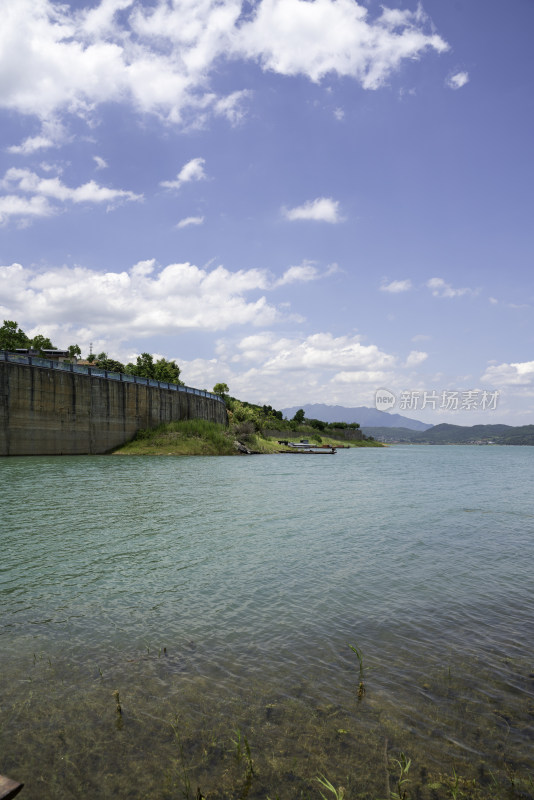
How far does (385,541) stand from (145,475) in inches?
899

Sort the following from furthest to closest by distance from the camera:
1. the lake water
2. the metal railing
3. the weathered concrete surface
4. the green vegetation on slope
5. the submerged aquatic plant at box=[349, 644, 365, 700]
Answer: the green vegetation on slope < the metal railing < the weathered concrete surface < the submerged aquatic plant at box=[349, 644, 365, 700] < the lake water

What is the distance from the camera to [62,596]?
29.0ft

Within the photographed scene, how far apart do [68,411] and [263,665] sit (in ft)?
162

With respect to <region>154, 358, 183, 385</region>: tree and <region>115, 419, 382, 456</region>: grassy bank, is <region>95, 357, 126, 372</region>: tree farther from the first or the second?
<region>115, 419, 382, 456</region>: grassy bank

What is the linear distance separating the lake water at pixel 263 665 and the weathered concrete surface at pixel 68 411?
3529cm

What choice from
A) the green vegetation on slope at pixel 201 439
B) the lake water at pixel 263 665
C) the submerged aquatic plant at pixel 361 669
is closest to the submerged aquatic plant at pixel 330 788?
the lake water at pixel 263 665

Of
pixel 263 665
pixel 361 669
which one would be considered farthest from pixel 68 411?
pixel 361 669

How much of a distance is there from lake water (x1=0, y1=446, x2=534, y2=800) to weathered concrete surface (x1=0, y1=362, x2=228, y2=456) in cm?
3529

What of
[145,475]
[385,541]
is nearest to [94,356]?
[145,475]

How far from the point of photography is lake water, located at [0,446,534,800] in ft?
13.6

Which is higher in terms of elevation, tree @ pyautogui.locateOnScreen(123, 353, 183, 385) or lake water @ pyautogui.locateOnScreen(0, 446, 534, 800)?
tree @ pyautogui.locateOnScreen(123, 353, 183, 385)

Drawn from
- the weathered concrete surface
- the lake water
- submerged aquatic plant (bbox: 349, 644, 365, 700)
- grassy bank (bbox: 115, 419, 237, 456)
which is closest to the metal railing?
the weathered concrete surface

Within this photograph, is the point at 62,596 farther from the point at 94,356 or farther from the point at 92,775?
the point at 94,356

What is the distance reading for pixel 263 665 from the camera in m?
6.12
